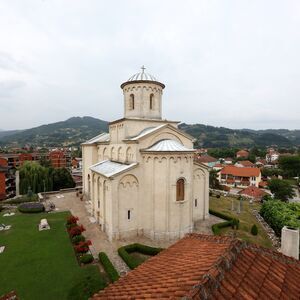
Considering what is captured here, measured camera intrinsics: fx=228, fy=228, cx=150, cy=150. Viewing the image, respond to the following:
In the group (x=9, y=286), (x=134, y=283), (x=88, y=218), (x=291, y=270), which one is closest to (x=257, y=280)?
(x=291, y=270)

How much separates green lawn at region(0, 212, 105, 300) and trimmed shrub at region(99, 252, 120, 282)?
1.60 feet

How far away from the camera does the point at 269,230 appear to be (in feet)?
68.3

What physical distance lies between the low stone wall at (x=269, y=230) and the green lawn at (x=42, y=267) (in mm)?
14055

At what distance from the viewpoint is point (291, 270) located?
5270 mm

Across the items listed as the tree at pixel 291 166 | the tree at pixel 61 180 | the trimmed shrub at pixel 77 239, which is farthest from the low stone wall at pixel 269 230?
the tree at pixel 291 166

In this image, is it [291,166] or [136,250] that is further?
[291,166]

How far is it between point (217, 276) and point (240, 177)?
6138 cm

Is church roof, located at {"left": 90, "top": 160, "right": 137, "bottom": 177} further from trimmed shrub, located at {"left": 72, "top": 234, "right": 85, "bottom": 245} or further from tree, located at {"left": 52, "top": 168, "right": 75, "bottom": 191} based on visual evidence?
tree, located at {"left": 52, "top": 168, "right": 75, "bottom": 191}

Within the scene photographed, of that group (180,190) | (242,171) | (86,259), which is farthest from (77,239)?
(242,171)

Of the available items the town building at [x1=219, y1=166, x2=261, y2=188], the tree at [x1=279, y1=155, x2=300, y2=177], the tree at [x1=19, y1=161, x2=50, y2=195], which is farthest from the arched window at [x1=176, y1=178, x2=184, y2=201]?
the tree at [x1=279, y1=155, x2=300, y2=177]

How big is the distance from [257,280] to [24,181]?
37.3 metres

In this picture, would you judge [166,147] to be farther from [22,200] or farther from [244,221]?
[22,200]

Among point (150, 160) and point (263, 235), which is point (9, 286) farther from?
point (263, 235)

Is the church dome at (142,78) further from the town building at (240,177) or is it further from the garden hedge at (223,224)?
the town building at (240,177)
